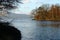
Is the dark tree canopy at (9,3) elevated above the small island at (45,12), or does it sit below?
above

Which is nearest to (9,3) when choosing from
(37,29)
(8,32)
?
(8,32)

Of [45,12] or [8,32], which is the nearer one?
[8,32]

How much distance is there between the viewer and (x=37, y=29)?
92.4 inches

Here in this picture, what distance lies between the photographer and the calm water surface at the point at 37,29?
232 cm

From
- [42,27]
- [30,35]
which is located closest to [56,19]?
[42,27]

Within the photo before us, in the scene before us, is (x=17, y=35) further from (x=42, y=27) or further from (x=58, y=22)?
(x=58, y=22)

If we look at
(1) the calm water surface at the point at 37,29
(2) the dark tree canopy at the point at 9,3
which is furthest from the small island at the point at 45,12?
(2) the dark tree canopy at the point at 9,3

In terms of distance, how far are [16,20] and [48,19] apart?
0.40 metres

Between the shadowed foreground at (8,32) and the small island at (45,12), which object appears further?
the small island at (45,12)

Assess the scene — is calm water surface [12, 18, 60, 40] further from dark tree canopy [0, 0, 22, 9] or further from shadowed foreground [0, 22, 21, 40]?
dark tree canopy [0, 0, 22, 9]

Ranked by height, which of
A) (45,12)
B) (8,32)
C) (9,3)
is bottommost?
(8,32)

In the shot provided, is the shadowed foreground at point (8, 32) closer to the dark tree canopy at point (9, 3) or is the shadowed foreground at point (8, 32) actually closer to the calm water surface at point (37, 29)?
the calm water surface at point (37, 29)

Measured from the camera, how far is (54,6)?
2.38 m

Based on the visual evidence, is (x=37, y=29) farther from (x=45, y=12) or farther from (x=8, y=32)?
(x=8, y=32)
